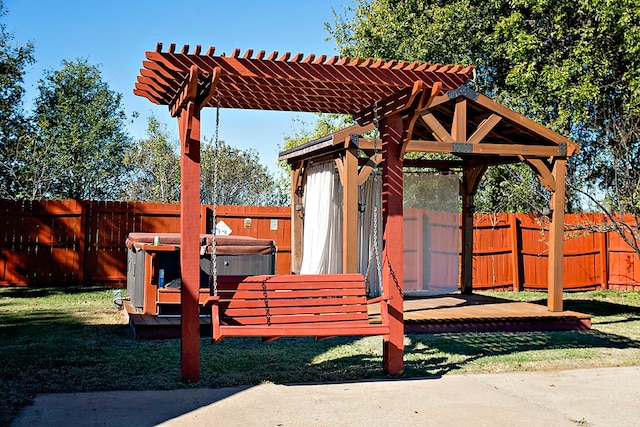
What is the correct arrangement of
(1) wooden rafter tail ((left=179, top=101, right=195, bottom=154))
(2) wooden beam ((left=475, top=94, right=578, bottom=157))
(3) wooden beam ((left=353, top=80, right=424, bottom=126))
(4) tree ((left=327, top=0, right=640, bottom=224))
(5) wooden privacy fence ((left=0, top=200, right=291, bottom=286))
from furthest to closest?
Result: (5) wooden privacy fence ((left=0, top=200, right=291, bottom=286)) < (4) tree ((left=327, top=0, right=640, bottom=224)) < (2) wooden beam ((left=475, top=94, right=578, bottom=157)) < (3) wooden beam ((left=353, top=80, right=424, bottom=126)) < (1) wooden rafter tail ((left=179, top=101, right=195, bottom=154))

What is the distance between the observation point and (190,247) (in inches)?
238

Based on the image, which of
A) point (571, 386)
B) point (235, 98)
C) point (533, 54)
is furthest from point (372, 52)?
point (571, 386)

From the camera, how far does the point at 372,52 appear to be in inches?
736

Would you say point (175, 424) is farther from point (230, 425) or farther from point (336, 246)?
point (336, 246)

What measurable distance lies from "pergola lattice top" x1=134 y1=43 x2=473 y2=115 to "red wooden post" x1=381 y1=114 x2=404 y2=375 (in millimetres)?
426

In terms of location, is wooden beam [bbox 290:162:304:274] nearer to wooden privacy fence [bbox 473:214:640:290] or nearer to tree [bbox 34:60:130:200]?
wooden privacy fence [bbox 473:214:640:290]

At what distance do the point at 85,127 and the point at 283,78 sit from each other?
20555 millimetres

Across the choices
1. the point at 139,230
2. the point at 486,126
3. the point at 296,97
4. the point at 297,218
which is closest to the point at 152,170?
the point at 139,230

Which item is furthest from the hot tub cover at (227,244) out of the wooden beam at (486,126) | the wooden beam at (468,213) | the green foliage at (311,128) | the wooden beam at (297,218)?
the green foliage at (311,128)

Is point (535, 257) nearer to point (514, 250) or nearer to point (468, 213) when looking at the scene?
point (514, 250)

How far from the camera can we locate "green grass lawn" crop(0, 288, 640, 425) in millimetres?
6094

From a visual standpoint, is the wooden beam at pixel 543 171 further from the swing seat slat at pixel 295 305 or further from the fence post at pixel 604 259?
the fence post at pixel 604 259

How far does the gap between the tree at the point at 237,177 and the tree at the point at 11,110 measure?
7.91 meters

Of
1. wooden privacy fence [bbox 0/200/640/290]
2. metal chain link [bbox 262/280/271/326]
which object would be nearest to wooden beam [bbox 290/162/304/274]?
wooden privacy fence [bbox 0/200/640/290]
